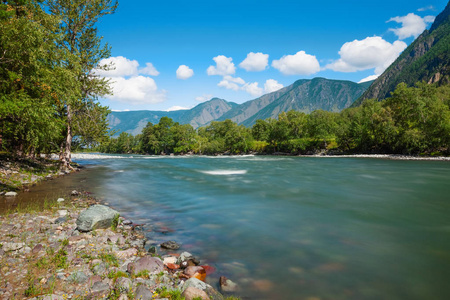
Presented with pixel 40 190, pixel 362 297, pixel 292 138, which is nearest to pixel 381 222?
pixel 362 297

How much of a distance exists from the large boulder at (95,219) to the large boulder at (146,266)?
3247 millimetres

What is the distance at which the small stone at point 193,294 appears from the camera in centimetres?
488

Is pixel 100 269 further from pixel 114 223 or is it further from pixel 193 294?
pixel 114 223

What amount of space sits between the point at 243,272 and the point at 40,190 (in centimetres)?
1640

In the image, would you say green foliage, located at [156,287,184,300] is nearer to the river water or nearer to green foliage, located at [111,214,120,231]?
A: the river water

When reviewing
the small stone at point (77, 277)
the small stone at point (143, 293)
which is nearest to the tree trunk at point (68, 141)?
the small stone at point (77, 277)

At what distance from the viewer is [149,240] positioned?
870 centimetres

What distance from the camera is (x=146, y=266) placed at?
5945mm

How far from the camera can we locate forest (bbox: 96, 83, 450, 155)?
54656 millimetres

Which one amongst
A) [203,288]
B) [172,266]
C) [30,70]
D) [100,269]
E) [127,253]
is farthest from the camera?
[30,70]

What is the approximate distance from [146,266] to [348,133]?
84.2 metres

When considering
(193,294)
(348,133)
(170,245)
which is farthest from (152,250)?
(348,133)

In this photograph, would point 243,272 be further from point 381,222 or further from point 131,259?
point 381,222

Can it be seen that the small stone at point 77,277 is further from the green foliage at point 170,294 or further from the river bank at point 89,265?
the green foliage at point 170,294
